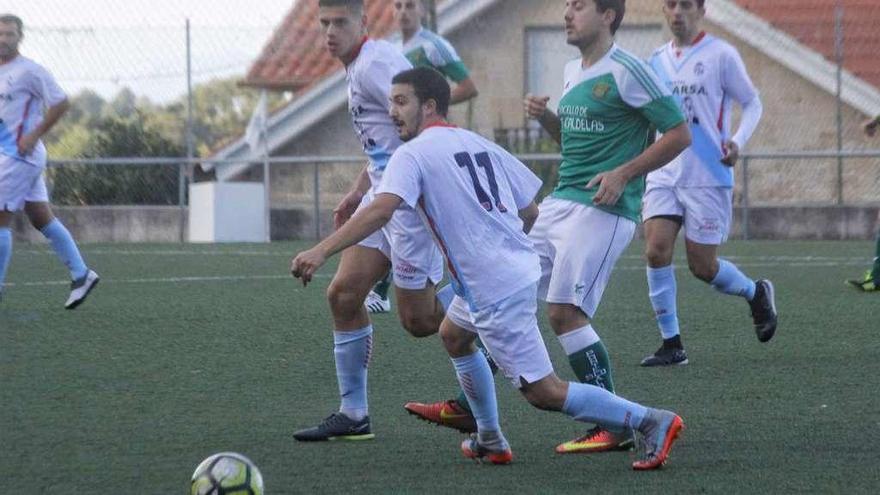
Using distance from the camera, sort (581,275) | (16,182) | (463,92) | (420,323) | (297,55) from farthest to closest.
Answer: (297,55)
(16,182)
(463,92)
(420,323)
(581,275)

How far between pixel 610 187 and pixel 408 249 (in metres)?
1.06

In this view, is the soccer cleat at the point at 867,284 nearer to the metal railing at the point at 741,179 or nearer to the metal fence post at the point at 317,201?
the metal railing at the point at 741,179

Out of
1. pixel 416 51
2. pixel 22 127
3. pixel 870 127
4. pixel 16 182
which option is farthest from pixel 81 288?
pixel 870 127

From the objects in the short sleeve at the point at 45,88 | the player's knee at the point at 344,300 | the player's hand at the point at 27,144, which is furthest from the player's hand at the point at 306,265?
the short sleeve at the point at 45,88

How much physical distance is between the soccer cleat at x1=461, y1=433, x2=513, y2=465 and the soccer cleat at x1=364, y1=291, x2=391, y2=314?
5841 millimetres

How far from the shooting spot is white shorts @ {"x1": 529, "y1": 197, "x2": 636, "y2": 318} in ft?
23.2

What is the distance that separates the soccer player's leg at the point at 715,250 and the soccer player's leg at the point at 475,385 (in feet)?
10.8

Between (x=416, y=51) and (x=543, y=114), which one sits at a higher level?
(x=416, y=51)

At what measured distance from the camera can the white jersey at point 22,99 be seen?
40.9 ft

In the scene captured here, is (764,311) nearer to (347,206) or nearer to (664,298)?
(664,298)

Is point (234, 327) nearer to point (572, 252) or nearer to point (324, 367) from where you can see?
point (324, 367)

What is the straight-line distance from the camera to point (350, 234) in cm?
597

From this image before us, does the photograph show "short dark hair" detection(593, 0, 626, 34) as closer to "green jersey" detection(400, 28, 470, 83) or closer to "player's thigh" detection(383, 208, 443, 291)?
"player's thigh" detection(383, 208, 443, 291)

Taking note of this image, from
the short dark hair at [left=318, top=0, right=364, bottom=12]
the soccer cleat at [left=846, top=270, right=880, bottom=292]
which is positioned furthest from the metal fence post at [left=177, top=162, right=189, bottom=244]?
the short dark hair at [left=318, top=0, right=364, bottom=12]
